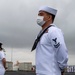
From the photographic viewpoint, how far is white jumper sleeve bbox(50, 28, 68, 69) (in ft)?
21.4

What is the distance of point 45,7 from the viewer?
6949mm

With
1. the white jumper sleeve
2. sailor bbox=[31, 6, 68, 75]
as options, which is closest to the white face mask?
sailor bbox=[31, 6, 68, 75]

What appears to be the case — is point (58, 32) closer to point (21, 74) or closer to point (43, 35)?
point (43, 35)

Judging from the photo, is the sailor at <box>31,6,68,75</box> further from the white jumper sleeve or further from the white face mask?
the white face mask

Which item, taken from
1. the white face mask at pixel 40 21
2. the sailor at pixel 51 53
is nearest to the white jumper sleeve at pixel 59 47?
the sailor at pixel 51 53

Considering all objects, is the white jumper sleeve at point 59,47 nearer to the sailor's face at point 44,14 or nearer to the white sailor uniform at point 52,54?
the white sailor uniform at point 52,54

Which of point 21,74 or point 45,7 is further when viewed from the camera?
point 21,74

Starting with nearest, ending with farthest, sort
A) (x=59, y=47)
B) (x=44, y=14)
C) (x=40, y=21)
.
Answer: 1. (x=59, y=47)
2. (x=40, y=21)
3. (x=44, y=14)

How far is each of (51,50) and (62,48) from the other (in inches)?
7.2

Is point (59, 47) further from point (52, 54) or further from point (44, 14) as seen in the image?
point (44, 14)

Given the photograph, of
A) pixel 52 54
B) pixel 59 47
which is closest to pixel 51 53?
pixel 52 54

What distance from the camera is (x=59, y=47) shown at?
6527mm

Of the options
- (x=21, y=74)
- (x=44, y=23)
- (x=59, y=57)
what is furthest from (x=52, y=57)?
(x=21, y=74)

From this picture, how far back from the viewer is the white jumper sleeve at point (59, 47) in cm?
653
